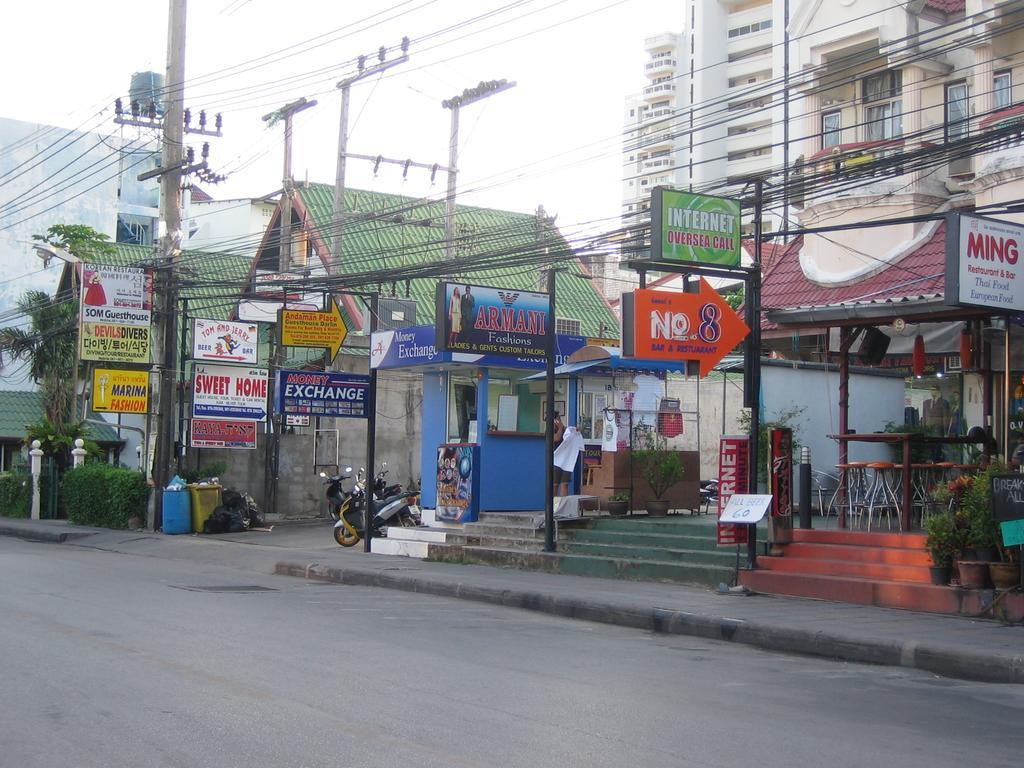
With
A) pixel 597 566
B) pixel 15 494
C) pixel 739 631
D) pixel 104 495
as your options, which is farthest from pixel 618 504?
pixel 15 494

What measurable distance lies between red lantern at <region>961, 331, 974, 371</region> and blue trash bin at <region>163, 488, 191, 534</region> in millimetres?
17098

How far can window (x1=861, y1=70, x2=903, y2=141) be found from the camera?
22906mm

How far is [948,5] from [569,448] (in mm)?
13105

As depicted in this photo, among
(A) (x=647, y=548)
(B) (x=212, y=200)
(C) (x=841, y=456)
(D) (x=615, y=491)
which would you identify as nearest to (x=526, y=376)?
(D) (x=615, y=491)

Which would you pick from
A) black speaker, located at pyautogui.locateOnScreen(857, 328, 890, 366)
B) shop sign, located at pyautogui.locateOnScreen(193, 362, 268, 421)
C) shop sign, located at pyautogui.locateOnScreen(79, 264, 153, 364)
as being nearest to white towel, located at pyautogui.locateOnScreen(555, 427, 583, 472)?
black speaker, located at pyautogui.locateOnScreen(857, 328, 890, 366)

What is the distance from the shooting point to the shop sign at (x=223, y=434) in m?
25.2

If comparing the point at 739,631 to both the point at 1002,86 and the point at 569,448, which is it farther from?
the point at 1002,86

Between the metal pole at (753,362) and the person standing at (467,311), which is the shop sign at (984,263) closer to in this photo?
the metal pole at (753,362)

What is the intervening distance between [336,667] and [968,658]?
5.42 metres

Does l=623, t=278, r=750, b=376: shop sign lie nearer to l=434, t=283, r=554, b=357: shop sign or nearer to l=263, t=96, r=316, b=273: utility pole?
l=434, t=283, r=554, b=357: shop sign

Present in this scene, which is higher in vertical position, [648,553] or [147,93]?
[147,93]

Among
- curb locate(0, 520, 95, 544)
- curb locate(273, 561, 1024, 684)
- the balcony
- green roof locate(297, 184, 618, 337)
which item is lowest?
curb locate(0, 520, 95, 544)

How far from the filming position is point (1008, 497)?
1188 cm

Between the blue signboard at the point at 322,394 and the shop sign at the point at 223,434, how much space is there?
434 centimetres
